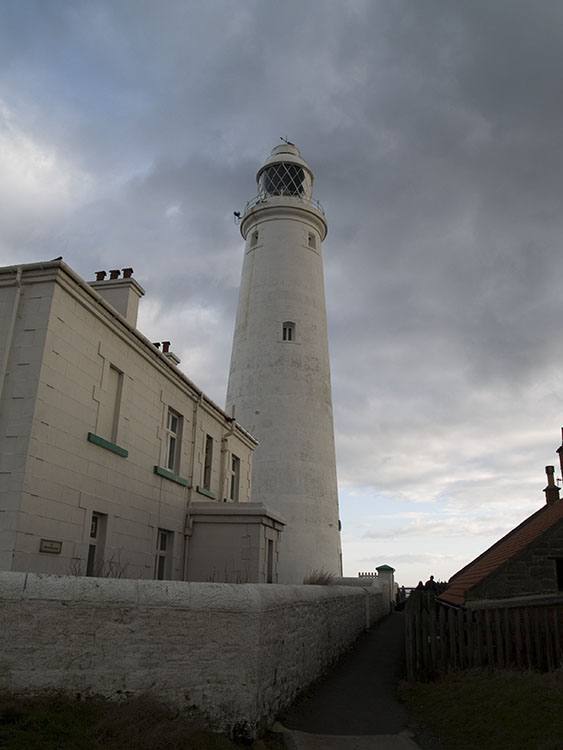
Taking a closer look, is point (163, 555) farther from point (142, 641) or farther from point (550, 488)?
point (550, 488)

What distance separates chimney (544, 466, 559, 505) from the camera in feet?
90.1

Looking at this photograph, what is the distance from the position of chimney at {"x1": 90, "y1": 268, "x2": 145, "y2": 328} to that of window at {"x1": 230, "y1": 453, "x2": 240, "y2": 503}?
24.8ft

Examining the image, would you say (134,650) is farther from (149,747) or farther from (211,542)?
(211,542)

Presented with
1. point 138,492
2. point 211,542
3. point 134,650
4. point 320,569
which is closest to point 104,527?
point 138,492

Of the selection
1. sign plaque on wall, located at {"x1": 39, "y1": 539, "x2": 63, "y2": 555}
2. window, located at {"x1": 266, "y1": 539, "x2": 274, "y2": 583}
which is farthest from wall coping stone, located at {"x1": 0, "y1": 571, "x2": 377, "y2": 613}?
window, located at {"x1": 266, "y1": 539, "x2": 274, "y2": 583}

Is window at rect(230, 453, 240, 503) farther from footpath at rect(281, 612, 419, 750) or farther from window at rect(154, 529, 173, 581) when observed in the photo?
footpath at rect(281, 612, 419, 750)

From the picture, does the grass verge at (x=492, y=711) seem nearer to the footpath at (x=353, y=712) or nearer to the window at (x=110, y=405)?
the footpath at (x=353, y=712)

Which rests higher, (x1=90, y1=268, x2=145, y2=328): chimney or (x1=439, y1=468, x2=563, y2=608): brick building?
(x1=90, y1=268, x2=145, y2=328): chimney

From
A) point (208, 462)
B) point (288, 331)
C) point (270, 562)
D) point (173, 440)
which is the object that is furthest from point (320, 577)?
point (288, 331)

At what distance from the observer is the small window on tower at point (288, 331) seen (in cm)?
2628

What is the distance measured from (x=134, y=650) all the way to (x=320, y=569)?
1737 centimetres

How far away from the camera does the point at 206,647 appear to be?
25.0 feet

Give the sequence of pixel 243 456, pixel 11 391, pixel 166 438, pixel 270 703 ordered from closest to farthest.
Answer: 1. pixel 270 703
2. pixel 11 391
3. pixel 166 438
4. pixel 243 456

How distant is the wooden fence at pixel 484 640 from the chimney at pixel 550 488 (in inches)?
645
